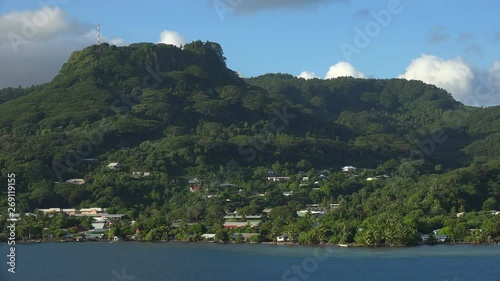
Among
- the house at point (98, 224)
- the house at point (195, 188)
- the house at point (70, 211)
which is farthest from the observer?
the house at point (195, 188)

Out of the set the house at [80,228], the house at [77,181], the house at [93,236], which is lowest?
the house at [93,236]

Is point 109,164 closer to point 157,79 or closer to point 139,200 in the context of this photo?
point 139,200

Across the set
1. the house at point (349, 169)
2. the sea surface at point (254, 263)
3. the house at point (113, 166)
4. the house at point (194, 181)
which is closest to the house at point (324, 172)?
the house at point (349, 169)

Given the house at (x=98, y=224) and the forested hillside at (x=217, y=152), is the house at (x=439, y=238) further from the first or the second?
the house at (x=98, y=224)

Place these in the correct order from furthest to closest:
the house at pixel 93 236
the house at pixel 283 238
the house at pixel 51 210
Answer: the house at pixel 51 210
the house at pixel 93 236
the house at pixel 283 238

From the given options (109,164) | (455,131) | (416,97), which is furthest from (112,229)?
(416,97)

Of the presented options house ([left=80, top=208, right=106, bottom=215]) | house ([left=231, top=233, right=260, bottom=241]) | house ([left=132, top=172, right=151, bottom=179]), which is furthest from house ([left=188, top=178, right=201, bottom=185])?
house ([left=231, top=233, right=260, bottom=241])

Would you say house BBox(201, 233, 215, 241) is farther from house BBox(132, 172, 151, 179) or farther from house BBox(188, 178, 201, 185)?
house BBox(132, 172, 151, 179)
